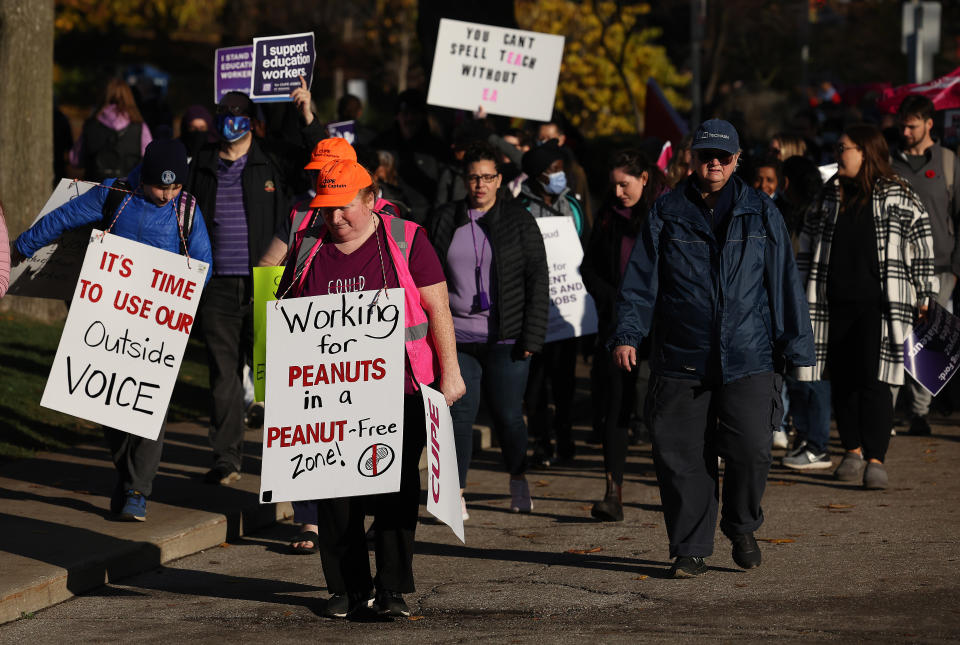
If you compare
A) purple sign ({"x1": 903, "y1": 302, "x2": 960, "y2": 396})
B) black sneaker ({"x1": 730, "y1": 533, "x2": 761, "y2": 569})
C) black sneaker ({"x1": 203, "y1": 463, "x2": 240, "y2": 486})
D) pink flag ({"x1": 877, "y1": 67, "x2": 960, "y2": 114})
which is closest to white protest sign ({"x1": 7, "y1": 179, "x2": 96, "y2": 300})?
black sneaker ({"x1": 203, "y1": 463, "x2": 240, "y2": 486})

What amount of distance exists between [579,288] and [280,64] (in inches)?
106

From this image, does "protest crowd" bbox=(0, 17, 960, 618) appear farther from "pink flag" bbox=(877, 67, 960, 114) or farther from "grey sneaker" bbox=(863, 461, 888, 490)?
"pink flag" bbox=(877, 67, 960, 114)

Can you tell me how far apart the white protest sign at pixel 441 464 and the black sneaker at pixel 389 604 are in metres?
0.41

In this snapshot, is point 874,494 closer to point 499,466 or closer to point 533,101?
point 499,466

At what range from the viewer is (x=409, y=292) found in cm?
645

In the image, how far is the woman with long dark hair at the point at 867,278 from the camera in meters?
9.46

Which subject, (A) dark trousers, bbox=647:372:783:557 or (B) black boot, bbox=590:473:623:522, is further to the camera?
(B) black boot, bbox=590:473:623:522

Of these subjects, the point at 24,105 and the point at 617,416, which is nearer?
the point at 617,416

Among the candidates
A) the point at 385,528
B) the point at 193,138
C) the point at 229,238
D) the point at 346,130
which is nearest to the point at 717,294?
the point at 385,528

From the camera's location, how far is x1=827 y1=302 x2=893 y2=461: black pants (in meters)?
9.62

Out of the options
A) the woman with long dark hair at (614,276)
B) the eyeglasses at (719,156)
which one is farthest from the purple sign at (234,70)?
the eyeglasses at (719,156)

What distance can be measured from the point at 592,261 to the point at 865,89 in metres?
18.8

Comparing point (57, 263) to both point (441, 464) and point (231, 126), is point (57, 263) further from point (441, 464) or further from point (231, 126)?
point (441, 464)

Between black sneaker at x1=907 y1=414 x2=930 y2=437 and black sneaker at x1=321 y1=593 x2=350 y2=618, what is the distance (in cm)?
633
